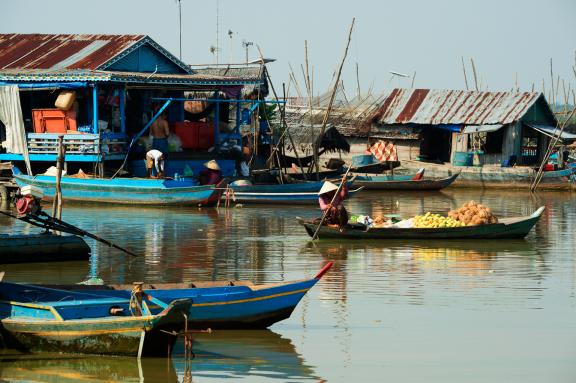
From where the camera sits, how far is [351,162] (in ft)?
103

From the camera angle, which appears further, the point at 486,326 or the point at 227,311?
the point at 486,326

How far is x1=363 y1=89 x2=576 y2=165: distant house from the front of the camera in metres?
30.5

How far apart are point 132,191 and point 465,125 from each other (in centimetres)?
1255

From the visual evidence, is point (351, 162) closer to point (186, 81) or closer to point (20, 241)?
point (186, 81)

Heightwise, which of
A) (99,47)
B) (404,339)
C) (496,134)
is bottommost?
(404,339)

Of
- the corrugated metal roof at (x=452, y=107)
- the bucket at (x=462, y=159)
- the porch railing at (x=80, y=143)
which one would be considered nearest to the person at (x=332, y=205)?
the porch railing at (x=80, y=143)

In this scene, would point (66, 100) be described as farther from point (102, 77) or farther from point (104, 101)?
point (102, 77)

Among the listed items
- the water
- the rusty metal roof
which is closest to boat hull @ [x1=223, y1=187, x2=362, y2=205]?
the water

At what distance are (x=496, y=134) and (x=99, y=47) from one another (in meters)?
12.6

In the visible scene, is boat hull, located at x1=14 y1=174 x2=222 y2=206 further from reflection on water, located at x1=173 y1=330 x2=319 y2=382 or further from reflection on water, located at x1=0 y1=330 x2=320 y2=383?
reflection on water, located at x1=0 y1=330 x2=320 y2=383

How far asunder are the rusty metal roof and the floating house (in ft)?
0.10

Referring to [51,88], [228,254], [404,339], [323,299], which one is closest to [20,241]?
[228,254]

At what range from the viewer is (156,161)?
22062mm

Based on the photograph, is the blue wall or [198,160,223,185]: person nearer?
[198,160,223,185]: person
